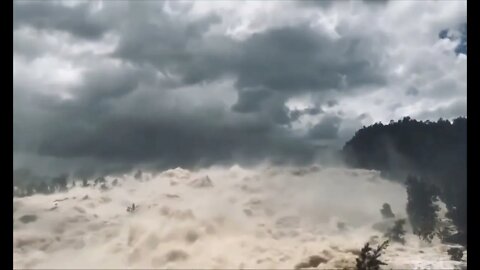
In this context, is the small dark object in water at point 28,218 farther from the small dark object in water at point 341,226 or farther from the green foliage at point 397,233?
the green foliage at point 397,233

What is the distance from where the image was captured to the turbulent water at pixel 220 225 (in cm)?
3888

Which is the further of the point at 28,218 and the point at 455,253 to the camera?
the point at 28,218

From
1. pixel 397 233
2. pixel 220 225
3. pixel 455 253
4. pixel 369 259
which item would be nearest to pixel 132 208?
pixel 220 225

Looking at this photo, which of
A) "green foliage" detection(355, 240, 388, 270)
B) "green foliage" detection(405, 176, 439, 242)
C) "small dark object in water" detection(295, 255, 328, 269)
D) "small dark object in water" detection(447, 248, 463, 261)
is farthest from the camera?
"green foliage" detection(405, 176, 439, 242)

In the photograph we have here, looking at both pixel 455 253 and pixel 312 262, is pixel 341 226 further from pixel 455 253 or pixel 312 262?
pixel 455 253

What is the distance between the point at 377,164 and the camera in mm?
49094

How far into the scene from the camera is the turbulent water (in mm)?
38875

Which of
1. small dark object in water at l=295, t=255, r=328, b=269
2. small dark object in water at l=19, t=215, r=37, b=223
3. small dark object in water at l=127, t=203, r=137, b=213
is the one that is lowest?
small dark object in water at l=295, t=255, r=328, b=269

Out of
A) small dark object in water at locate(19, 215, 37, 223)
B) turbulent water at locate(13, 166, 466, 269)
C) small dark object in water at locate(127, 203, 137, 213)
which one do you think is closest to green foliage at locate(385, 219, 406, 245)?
turbulent water at locate(13, 166, 466, 269)

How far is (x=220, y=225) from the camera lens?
42156mm

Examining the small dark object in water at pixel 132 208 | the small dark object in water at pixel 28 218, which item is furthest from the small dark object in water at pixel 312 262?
the small dark object in water at pixel 28 218

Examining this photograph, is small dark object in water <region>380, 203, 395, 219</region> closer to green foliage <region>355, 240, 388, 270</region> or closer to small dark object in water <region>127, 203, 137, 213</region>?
green foliage <region>355, 240, 388, 270</region>

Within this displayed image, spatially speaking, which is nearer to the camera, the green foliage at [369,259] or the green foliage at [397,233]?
the green foliage at [369,259]
